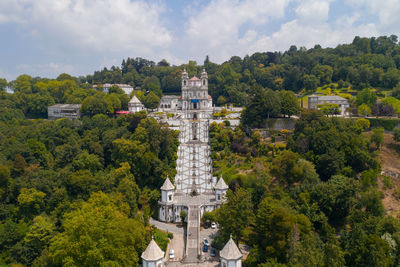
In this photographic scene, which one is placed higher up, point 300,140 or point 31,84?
point 31,84

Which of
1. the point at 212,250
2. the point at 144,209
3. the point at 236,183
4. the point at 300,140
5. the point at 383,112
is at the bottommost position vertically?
the point at 212,250

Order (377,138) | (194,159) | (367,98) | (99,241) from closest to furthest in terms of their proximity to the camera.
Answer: (99,241) < (377,138) < (194,159) < (367,98)

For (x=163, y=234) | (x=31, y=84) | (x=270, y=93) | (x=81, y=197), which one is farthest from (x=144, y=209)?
(x=31, y=84)

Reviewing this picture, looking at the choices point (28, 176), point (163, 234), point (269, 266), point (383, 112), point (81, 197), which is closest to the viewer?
point (269, 266)

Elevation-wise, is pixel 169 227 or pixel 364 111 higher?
pixel 364 111

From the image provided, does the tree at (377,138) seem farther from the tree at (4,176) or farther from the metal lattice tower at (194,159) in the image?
the tree at (4,176)

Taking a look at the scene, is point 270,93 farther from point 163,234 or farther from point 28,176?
point 28,176

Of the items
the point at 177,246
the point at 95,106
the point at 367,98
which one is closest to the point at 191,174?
the point at 177,246

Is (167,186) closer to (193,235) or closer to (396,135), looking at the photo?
(193,235)
